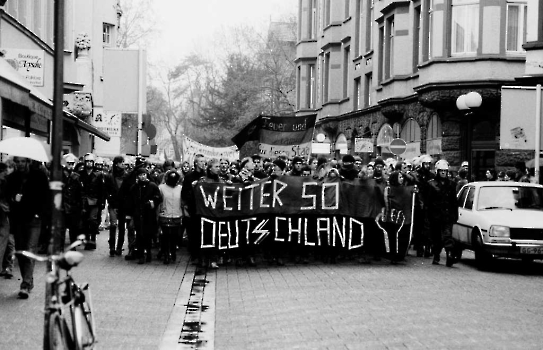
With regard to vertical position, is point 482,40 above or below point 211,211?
above

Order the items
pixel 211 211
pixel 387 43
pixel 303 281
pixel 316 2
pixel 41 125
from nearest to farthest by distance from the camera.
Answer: pixel 303 281 → pixel 211 211 → pixel 41 125 → pixel 387 43 → pixel 316 2

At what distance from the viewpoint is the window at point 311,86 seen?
5934 centimetres

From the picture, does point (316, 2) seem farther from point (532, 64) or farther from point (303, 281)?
point (303, 281)

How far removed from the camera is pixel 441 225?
18750mm

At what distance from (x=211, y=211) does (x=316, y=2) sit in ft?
141

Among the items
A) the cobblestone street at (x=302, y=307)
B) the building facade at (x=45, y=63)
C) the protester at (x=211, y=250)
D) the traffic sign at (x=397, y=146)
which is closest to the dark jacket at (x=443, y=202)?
the cobblestone street at (x=302, y=307)

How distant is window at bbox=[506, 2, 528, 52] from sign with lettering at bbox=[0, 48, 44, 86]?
1654cm

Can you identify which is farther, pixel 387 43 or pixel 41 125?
pixel 387 43

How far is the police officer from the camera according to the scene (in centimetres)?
1855

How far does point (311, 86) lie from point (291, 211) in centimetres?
4165

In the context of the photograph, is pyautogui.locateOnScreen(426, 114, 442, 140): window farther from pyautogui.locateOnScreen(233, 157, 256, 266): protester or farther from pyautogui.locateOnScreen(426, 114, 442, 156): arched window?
pyautogui.locateOnScreen(233, 157, 256, 266): protester

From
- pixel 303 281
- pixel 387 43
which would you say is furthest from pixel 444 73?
pixel 303 281

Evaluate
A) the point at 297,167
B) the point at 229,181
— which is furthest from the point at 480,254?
the point at 229,181

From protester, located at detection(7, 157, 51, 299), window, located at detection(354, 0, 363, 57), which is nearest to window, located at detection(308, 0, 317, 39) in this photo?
window, located at detection(354, 0, 363, 57)
